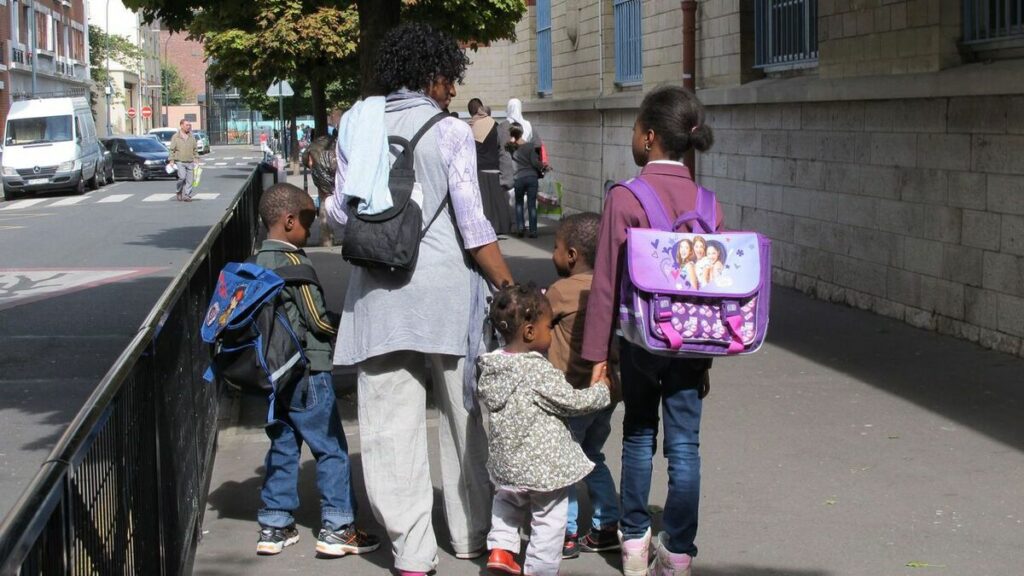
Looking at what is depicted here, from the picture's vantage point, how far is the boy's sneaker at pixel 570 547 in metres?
5.02

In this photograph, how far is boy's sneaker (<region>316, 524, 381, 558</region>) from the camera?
5.11 meters

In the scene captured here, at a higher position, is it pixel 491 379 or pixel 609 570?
pixel 491 379

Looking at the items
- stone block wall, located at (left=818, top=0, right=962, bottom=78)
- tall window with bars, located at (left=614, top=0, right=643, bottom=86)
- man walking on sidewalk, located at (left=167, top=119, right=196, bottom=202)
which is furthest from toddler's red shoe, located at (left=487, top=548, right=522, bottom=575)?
man walking on sidewalk, located at (left=167, top=119, right=196, bottom=202)

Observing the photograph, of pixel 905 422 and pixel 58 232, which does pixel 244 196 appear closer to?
pixel 905 422

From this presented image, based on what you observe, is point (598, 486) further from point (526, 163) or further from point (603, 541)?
point (526, 163)

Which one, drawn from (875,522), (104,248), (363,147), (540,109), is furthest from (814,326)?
(540,109)

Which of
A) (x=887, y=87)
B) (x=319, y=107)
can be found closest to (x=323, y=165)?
(x=887, y=87)

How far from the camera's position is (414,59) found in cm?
474

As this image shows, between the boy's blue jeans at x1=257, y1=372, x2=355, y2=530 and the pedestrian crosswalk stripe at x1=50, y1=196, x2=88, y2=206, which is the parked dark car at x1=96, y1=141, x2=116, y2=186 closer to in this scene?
the pedestrian crosswalk stripe at x1=50, y1=196, x2=88, y2=206

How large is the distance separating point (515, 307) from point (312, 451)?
1.22m

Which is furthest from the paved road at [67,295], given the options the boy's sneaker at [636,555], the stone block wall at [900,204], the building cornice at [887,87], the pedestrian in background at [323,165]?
the building cornice at [887,87]

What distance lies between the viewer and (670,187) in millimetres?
4449

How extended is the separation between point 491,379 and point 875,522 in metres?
1.88

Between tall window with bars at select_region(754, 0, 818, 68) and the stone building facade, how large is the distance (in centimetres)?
2
